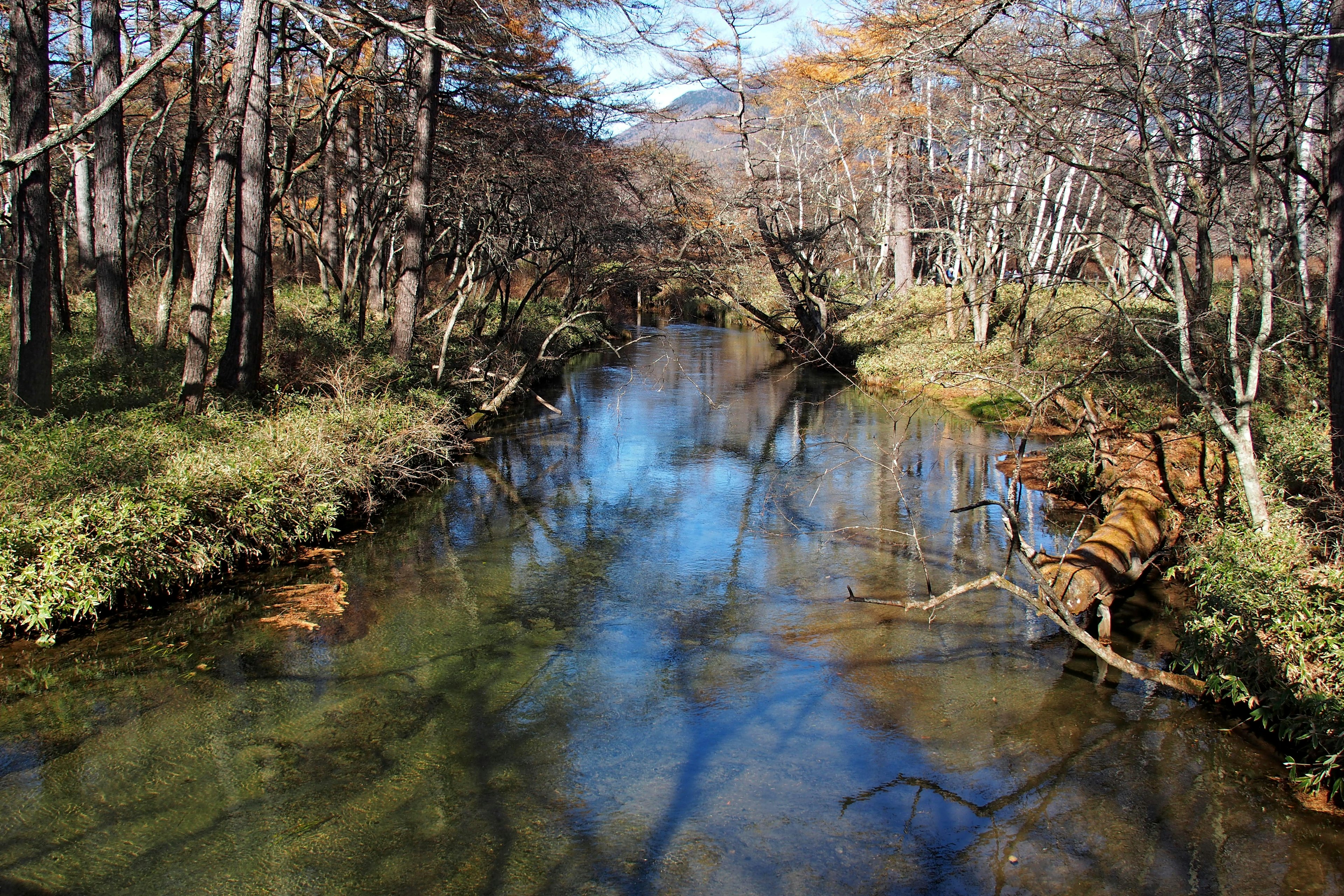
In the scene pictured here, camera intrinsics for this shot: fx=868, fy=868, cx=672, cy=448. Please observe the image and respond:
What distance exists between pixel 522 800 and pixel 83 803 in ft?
8.24

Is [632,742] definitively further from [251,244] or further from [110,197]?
[110,197]

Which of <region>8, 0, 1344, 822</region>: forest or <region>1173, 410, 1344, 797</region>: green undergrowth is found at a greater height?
<region>8, 0, 1344, 822</region>: forest

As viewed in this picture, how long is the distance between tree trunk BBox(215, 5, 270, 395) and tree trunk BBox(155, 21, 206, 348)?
2693mm

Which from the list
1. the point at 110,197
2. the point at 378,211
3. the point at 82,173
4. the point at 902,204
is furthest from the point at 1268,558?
the point at 902,204

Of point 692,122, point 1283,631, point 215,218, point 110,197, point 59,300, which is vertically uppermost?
point 692,122

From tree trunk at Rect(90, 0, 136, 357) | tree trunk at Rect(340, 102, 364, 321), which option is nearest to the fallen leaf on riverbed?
tree trunk at Rect(90, 0, 136, 357)

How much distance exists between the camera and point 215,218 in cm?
1041

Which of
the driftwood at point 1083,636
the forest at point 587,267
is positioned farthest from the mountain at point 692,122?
the driftwood at point 1083,636

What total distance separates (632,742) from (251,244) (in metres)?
8.47

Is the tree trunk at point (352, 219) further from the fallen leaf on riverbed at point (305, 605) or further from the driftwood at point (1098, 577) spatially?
the driftwood at point (1098, 577)

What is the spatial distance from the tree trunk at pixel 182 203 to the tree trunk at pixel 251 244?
269cm

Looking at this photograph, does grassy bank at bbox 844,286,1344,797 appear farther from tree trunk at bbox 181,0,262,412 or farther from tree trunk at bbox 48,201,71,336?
tree trunk at bbox 48,201,71,336

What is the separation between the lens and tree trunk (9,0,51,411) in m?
8.34

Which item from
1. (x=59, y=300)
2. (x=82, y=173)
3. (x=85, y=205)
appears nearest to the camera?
(x=59, y=300)
